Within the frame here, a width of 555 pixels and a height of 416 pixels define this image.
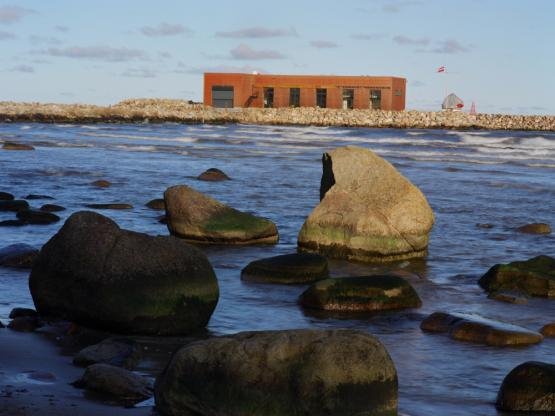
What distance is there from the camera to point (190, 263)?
1023 centimetres

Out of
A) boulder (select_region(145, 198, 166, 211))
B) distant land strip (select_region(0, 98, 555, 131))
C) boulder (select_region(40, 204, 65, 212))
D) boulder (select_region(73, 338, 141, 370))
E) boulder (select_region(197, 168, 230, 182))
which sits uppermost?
boulder (select_region(73, 338, 141, 370))

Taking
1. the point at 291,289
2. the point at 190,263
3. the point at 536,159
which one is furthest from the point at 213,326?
the point at 536,159

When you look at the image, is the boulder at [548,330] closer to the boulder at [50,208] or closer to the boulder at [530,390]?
the boulder at [530,390]

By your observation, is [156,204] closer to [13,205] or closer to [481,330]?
[13,205]

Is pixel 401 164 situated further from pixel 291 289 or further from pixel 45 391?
pixel 45 391

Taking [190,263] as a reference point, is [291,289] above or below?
below

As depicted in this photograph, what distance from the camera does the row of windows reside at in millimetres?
103562

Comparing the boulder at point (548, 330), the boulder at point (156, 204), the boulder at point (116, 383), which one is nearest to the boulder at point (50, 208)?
the boulder at point (156, 204)

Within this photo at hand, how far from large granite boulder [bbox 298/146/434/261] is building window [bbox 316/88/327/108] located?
8917cm

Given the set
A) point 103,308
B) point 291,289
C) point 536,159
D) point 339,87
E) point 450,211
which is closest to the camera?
point 103,308

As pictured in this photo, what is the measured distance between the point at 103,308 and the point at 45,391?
2.15 metres

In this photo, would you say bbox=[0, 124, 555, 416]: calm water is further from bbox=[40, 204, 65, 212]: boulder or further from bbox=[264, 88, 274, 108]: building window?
bbox=[264, 88, 274, 108]: building window

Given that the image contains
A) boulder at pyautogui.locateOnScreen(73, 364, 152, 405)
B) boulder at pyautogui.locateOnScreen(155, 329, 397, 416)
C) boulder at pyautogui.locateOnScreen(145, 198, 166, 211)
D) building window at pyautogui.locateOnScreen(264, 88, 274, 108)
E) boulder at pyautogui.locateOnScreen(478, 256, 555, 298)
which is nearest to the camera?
boulder at pyautogui.locateOnScreen(155, 329, 397, 416)

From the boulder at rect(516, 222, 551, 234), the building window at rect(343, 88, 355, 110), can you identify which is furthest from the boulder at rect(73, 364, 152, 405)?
the building window at rect(343, 88, 355, 110)
